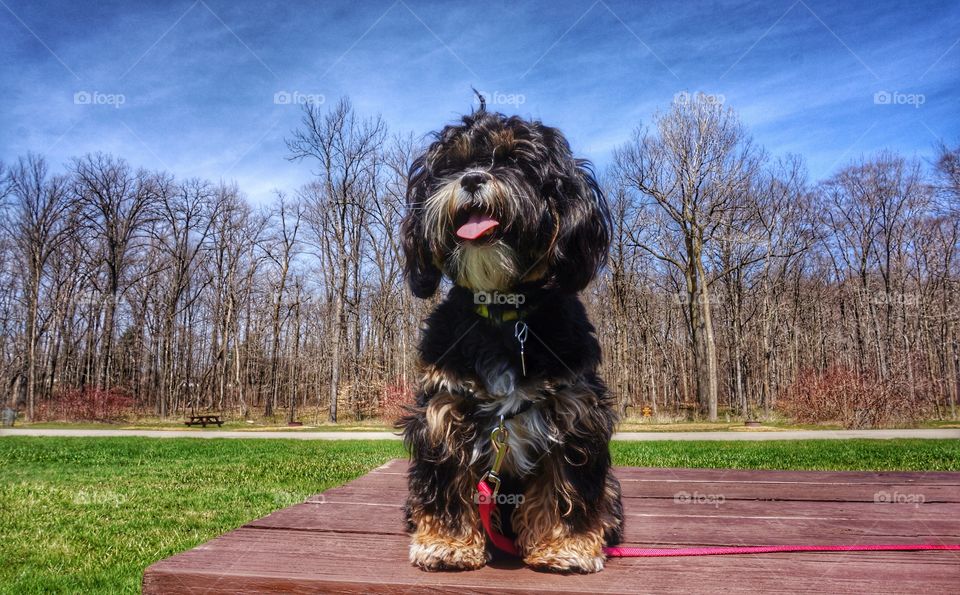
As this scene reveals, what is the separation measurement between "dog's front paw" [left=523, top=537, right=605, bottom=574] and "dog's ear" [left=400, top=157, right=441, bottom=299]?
3.67ft

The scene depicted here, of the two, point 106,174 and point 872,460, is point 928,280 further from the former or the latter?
point 106,174

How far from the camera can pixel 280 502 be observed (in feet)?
25.3

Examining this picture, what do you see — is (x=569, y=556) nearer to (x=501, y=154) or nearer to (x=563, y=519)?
(x=563, y=519)

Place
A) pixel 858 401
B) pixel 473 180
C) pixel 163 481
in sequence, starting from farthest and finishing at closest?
pixel 858 401 < pixel 163 481 < pixel 473 180

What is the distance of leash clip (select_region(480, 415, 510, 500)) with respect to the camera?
2205 mm

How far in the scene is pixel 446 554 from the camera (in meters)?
2.21

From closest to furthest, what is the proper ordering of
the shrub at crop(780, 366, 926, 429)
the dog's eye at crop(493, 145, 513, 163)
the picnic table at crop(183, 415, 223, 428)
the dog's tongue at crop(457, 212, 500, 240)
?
the dog's tongue at crop(457, 212, 500, 240), the dog's eye at crop(493, 145, 513, 163), the shrub at crop(780, 366, 926, 429), the picnic table at crop(183, 415, 223, 428)

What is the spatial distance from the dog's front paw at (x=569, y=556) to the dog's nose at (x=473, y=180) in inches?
53.2

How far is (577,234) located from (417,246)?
0.64m

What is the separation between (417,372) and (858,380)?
70.7 feet

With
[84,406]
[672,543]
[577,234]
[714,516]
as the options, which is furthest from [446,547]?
[84,406]

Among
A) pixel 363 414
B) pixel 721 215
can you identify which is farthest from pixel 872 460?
pixel 363 414

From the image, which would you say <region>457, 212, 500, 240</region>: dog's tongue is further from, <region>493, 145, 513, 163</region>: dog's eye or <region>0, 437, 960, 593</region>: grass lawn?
<region>0, 437, 960, 593</region>: grass lawn

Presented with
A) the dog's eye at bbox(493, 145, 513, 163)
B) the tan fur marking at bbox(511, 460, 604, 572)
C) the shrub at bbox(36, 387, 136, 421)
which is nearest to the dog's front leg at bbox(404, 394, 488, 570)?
the tan fur marking at bbox(511, 460, 604, 572)
